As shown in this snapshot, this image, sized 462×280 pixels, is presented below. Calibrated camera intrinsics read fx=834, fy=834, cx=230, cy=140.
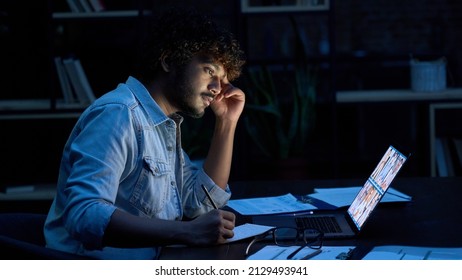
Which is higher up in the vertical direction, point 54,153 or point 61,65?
point 61,65

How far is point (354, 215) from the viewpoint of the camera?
2.12 metres

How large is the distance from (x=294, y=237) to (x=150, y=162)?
0.40m

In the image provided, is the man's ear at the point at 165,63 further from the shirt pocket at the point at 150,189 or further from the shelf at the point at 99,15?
the shelf at the point at 99,15

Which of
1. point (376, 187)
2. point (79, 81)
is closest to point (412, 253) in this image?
point (376, 187)

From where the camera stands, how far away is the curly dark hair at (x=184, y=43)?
84.7 inches

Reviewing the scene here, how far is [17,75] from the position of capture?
16.0 feet

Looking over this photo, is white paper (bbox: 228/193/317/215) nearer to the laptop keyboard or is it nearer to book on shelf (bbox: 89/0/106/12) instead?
the laptop keyboard

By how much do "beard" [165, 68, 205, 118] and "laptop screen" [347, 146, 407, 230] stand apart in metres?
0.47

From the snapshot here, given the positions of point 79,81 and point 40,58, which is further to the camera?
point 40,58

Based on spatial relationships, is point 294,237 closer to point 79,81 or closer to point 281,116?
point 281,116
